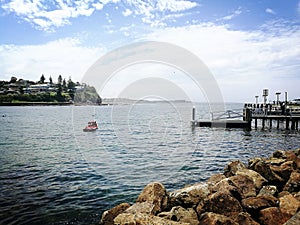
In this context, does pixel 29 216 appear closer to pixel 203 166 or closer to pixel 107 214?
pixel 107 214

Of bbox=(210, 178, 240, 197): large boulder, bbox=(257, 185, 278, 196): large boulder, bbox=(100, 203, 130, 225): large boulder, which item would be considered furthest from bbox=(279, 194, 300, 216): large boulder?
bbox=(100, 203, 130, 225): large boulder

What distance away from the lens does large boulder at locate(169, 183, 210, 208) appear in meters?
8.32

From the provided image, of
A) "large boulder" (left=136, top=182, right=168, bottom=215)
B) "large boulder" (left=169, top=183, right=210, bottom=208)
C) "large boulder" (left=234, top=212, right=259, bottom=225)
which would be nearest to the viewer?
"large boulder" (left=234, top=212, right=259, bottom=225)

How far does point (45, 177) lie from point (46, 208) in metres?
4.53

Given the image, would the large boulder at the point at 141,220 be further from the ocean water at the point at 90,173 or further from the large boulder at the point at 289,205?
the large boulder at the point at 289,205

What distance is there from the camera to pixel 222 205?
7383 millimetres

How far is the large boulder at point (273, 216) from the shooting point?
6894 mm

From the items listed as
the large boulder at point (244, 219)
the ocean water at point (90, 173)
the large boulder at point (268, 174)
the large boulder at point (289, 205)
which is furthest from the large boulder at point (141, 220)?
the large boulder at point (268, 174)

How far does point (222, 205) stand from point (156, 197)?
6.39 ft

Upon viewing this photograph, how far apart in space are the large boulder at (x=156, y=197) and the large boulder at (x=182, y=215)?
1.90 feet

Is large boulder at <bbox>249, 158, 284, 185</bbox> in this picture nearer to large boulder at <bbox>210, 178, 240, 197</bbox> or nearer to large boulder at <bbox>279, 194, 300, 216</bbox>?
large boulder at <bbox>210, 178, 240, 197</bbox>

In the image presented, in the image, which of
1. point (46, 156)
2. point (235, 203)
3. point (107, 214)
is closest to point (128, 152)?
point (46, 156)

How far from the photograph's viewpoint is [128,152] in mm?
22250

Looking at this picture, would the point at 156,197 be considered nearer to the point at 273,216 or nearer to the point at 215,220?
the point at 215,220
